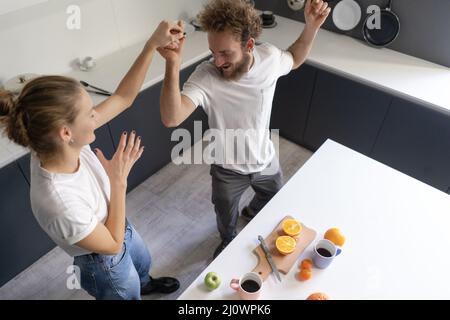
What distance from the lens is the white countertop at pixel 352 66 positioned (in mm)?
1979

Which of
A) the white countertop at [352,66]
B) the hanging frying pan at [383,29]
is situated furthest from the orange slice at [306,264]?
the hanging frying pan at [383,29]

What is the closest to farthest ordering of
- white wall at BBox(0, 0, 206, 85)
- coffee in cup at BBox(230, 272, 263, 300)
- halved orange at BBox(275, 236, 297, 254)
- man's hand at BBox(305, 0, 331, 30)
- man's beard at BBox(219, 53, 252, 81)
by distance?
1. coffee in cup at BBox(230, 272, 263, 300)
2. halved orange at BBox(275, 236, 297, 254)
3. man's beard at BBox(219, 53, 252, 81)
4. man's hand at BBox(305, 0, 331, 30)
5. white wall at BBox(0, 0, 206, 85)

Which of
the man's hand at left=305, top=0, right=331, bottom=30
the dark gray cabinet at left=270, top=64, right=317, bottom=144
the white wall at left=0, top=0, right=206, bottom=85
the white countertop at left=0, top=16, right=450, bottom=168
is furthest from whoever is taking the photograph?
the dark gray cabinet at left=270, top=64, right=317, bottom=144

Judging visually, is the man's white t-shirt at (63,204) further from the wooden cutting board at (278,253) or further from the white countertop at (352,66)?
the white countertop at (352,66)

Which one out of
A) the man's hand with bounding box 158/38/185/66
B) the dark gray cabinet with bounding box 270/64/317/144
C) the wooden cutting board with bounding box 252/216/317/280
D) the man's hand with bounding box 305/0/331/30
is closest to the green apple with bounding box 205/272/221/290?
the wooden cutting board with bounding box 252/216/317/280

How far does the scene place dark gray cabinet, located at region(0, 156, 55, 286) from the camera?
1.60 m

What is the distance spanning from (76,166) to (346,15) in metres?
2.17

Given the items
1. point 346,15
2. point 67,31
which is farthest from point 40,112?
point 346,15

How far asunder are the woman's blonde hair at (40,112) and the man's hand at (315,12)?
100 centimetres

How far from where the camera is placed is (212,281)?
1074 mm

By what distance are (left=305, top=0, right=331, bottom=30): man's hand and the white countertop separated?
81 cm

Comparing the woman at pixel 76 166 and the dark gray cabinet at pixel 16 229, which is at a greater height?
the woman at pixel 76 166

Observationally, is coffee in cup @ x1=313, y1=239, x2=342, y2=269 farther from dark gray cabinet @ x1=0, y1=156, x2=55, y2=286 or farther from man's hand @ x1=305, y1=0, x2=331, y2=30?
dark gray cabinet @ x1=0, y1=156, x2=55, y2=286
